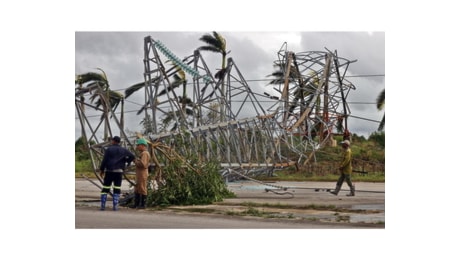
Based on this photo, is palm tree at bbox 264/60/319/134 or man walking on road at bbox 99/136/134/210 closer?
man walking on road at bbox 99/136/134/210

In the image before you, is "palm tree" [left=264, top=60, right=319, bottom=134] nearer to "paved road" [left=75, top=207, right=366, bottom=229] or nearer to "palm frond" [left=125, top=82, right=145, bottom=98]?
"palm frond" [left=125, top=82, right=145, bottom=98]

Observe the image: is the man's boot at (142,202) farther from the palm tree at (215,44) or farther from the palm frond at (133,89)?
the palm tree at (215,44)

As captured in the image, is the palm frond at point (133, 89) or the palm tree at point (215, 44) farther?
the palm tree at point (215, 44)

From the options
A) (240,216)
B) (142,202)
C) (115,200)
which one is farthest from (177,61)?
(240,216)

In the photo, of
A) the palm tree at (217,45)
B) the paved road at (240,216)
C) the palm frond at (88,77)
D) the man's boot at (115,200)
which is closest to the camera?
the paved road at (240,216)

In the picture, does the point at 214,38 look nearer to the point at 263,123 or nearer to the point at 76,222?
the point at 263,123

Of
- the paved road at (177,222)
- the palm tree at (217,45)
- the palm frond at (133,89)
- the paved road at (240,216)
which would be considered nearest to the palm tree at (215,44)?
the palm tree at (217,45)

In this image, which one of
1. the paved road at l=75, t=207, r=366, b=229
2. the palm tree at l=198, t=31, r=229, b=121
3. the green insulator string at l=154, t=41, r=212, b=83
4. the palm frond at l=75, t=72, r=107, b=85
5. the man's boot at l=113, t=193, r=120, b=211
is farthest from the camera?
the palm tree at l=198, t=31, r=229, b=121

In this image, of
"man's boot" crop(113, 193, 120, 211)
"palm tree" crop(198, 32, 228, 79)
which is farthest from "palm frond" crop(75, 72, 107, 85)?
"man's boot" crop(113, 193, 120, 211)

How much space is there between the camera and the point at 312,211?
13977 mm

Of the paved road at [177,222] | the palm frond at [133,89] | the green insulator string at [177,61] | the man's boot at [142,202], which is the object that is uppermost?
the green insulator string at [177,61]

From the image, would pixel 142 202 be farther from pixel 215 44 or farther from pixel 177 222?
pixel 215 44

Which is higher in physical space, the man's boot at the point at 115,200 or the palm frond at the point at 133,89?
the palm frond at the point at 133,89

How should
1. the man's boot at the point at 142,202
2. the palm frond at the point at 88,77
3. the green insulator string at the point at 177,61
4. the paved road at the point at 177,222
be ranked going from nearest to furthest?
the paved road at the point at 177,222
the man's boot at the point at 142,202
the green insulator string at the point at 177,61
the palm frond at the point at 88,77
